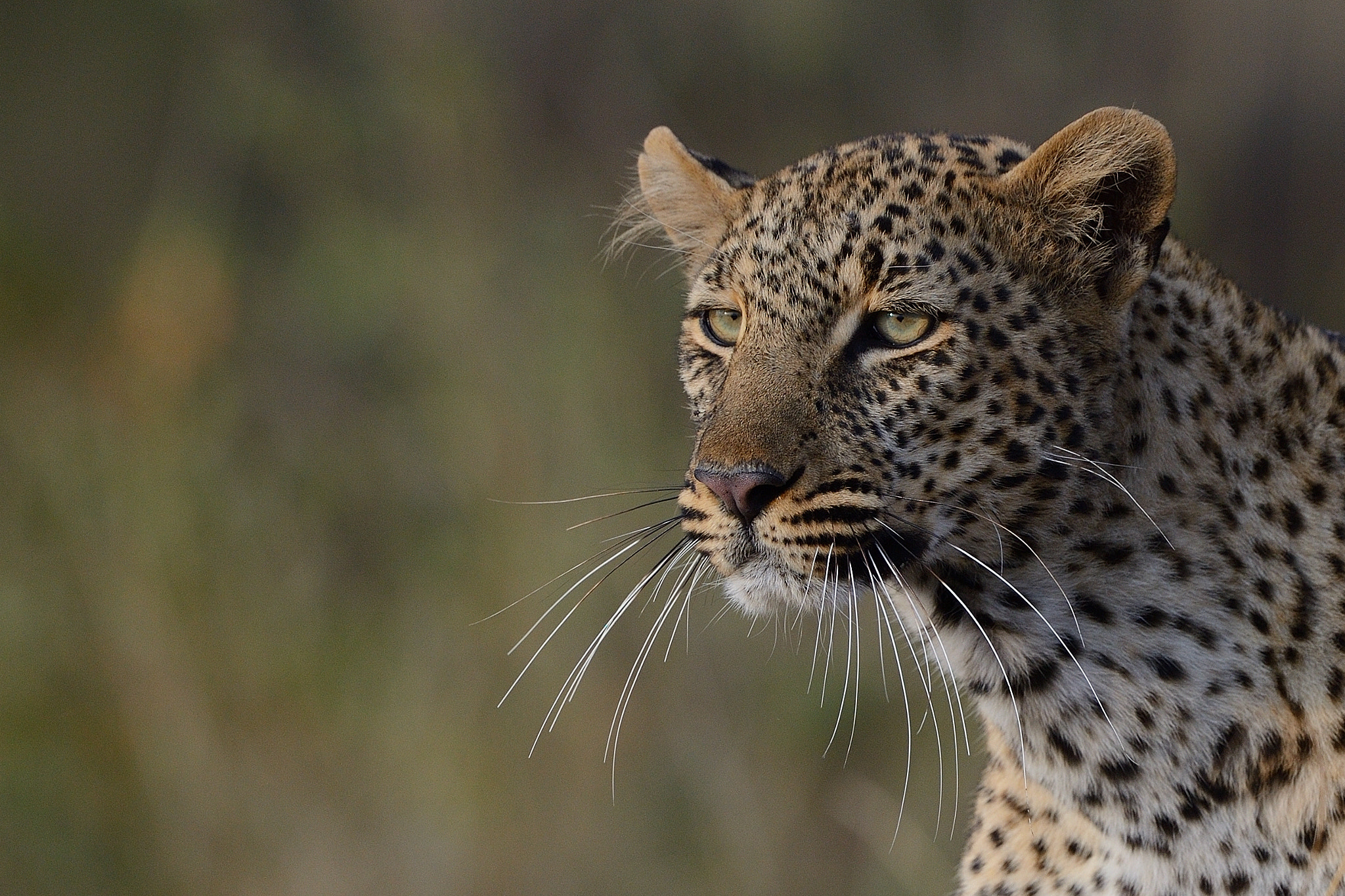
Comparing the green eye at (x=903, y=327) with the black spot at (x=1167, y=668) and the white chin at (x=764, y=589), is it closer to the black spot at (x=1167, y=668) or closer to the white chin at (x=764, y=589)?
the white chin at (x=764, y=589)

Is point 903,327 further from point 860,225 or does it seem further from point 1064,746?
point 1064,746

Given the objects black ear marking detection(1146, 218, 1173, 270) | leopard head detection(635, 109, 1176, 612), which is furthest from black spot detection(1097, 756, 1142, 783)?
black ear marking detection(1146, 218, 1173, 270)

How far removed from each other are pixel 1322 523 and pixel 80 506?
190 inches

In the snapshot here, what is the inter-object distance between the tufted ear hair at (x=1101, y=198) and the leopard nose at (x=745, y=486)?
0.91 metres

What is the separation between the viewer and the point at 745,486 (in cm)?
364

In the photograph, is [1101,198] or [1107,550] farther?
[1101,198]

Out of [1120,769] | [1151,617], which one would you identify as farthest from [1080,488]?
[1120,769]

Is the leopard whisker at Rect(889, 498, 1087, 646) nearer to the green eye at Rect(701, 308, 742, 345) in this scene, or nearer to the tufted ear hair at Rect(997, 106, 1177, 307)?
the tufted ear hair at Rect(997, 106, 1177, 307)

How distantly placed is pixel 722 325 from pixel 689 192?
71 centimetres

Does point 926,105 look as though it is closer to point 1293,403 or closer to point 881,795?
point 881,795

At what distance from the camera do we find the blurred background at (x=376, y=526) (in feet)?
19.6

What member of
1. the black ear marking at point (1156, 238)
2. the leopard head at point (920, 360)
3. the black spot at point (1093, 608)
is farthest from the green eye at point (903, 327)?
the black spot at point (1093, 608)

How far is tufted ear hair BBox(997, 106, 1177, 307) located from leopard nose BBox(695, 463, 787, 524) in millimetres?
905

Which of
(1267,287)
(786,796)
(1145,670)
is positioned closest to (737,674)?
(786,796)
